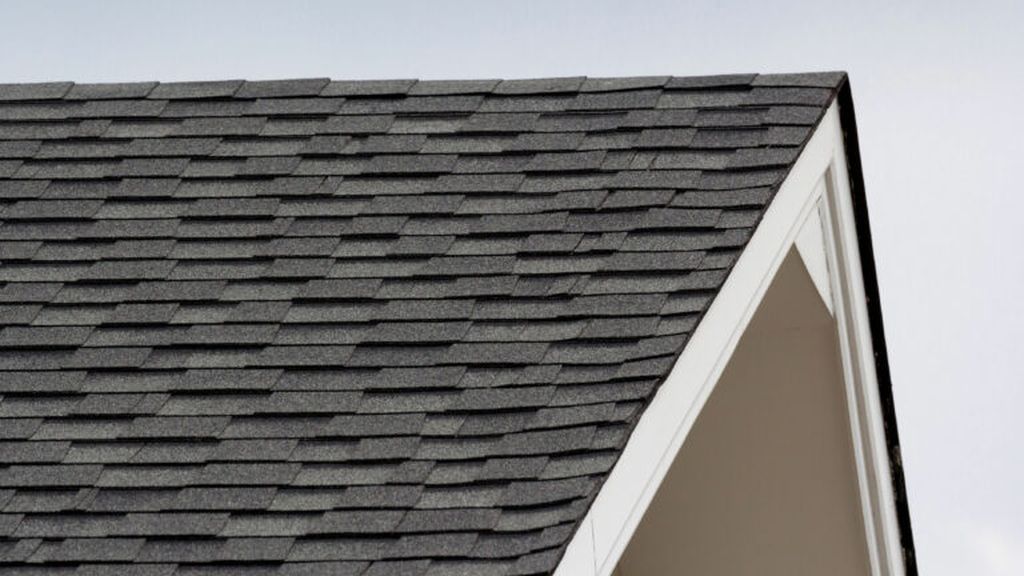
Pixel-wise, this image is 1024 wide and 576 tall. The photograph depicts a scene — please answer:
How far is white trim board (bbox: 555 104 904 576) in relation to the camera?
5320mm

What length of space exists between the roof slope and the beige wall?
811mm

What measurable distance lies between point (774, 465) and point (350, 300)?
2218 mm

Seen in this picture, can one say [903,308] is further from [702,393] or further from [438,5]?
[702,393]

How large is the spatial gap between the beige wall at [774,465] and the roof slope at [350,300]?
811mm

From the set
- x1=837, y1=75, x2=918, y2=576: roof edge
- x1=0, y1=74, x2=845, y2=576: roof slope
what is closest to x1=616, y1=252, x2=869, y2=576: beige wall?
x1=837, y1=75, x2=918, y2=576: roof edge

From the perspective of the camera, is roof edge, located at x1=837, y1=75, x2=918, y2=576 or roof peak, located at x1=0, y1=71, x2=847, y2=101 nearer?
roof edge, located at x1=837, y1=75, x2=918, y2=576

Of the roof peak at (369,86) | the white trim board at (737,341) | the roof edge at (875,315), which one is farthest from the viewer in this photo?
the roof peak at (369,86)

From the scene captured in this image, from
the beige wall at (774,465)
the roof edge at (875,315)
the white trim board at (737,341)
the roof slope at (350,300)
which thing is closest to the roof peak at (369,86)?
the roof slope at (350,300)

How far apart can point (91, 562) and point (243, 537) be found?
0.39m

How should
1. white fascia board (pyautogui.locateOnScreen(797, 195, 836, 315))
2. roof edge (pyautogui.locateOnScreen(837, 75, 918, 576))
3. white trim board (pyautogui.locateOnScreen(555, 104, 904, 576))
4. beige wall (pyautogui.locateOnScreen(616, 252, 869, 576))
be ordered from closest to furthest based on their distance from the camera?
white trim board (pyautogui.locateOnScreen(555, 104, 904, 576)) → white fascia board (pyautogui.locateOnScreen(797, 195, 836, 315)) → roof edge (pyautogui.locateOnScreen(837, 75, 918, 576)) → beige wall (pyautogui.locateOnScreen(616, 252, 869, 576))

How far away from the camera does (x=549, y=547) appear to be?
4969 mm

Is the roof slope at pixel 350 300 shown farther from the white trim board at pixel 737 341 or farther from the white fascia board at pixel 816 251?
the white fascia board at pixel 816 251

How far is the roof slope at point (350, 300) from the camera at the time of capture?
5371mm

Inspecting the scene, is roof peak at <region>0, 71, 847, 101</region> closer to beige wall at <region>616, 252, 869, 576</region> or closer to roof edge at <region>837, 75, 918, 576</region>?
roof edge at <region>837, 75, 918, 576</region>
